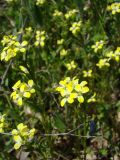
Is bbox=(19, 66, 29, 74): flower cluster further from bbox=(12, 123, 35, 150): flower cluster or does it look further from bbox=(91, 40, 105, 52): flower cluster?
bbox=(91, 40, 105, 52): flower cluster

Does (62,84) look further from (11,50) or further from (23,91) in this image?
(11,50)

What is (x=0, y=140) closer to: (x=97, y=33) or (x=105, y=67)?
(x=105, y=67)

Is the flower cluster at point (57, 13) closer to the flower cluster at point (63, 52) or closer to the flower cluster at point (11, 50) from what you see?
the flower cluster at point (63, 52)

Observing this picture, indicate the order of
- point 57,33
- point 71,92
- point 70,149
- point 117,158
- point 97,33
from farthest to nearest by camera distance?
point 57,33 → point 97,33 → point 70,149 → point 117,158 → point 71,92

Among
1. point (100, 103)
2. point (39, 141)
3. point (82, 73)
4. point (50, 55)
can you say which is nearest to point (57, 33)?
point (50, 55)

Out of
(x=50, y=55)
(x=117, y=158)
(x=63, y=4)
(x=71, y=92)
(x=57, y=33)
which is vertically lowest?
(x=117, y=158)

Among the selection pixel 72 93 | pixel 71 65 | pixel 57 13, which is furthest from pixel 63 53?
pixel 72 93

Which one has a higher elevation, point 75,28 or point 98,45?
point 75,28

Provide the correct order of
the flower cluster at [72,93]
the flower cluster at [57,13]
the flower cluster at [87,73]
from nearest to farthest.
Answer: the flower cluster at [72,93] < the flower cluster at [87,73] < the flower cluster at [57,13]

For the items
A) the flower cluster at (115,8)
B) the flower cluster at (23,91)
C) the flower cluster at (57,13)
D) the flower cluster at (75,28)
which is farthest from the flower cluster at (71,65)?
the flower cluster at (23,91)

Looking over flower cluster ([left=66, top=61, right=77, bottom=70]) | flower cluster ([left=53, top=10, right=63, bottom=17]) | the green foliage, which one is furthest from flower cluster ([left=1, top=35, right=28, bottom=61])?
flower cluster ([left=53, top=10, right=63, bottom=17])

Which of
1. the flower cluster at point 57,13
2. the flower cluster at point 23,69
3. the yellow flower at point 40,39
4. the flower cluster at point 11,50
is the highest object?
the flower cluster at point 57,13
